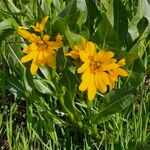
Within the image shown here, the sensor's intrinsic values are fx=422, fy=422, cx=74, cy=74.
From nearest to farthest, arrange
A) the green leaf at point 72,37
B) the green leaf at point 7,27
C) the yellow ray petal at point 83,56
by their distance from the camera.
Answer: the yellow ray petal at point 83,56 < the green leaf at point 72,37 < the green leaf at point 7,27

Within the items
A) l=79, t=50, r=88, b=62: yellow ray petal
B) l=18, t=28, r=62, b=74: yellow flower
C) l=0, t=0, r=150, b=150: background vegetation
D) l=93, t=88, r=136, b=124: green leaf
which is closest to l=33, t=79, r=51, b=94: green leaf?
l=0, t=0, r=150, b=150: background vegetation

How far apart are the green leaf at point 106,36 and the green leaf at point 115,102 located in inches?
→ 5.9

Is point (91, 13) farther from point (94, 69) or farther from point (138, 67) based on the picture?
point (94, 69)

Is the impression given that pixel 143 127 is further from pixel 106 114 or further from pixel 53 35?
pixel 53 35

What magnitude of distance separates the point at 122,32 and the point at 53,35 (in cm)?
28

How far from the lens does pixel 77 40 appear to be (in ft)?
4.33

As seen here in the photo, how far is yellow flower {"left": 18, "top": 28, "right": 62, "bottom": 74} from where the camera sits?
121 centimetres

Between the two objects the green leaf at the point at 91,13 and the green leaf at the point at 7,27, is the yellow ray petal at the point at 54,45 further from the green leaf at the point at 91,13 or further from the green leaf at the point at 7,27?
the green leaf at the point at 91,13

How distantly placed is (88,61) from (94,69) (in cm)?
4

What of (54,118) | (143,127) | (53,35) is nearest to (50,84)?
(54,118)

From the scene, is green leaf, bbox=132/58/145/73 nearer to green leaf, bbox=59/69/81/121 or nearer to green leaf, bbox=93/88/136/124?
green leaf, bbox=93/88/136/124

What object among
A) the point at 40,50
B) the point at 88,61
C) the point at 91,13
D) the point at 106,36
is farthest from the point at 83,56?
the point at 91,13

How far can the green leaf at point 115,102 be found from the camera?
1369mm

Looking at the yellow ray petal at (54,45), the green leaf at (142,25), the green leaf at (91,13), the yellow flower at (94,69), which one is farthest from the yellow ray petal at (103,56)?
the green leaf at (91,13)
